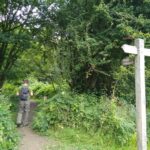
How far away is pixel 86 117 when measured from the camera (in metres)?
12.5

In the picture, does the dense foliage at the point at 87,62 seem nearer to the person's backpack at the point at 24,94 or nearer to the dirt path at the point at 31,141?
the dirt path at the point at 31,141

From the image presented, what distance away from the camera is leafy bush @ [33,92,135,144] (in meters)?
11.9

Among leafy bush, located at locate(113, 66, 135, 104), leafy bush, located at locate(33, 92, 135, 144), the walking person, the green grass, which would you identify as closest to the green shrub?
leafy bush, located at locate(113, 66, 135, 104)

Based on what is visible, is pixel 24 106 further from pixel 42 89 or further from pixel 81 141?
pixel 42 89

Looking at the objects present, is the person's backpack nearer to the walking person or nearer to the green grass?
the walking person

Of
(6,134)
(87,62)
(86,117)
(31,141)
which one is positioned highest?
(87,62)

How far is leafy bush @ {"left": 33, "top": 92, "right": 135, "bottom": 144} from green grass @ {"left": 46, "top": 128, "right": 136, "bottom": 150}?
0.70ft

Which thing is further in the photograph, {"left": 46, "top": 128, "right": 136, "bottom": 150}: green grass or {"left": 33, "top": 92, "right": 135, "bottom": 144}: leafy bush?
{"left": 33, "top": 92, "right": 135, "bottom": 144}: leafy bush

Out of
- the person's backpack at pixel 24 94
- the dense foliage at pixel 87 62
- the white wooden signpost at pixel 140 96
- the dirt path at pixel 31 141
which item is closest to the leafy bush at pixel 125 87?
the dense foliage at pixel 87 62

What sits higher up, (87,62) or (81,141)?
(87,62)

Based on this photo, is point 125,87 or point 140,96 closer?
point 140,96

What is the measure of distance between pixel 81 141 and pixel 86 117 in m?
1.25

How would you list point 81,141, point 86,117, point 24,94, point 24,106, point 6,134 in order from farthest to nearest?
point 24,106 → point 24,94 → point 86,117 → point 81,141 → point 6,134

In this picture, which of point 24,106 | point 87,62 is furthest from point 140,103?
point 24,106
